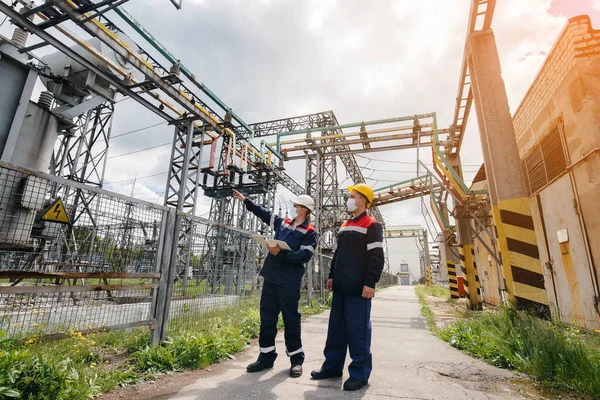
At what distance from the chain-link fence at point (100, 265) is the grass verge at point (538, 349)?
362 centimetres

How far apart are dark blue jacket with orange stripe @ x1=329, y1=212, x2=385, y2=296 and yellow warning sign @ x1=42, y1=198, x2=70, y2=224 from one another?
2.91m

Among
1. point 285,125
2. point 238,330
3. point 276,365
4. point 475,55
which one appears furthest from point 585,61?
point 285,125

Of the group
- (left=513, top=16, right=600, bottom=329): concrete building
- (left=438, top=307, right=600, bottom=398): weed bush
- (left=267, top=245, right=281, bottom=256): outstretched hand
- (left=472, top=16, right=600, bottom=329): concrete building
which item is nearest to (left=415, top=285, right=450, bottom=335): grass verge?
(left=438, top=307, right=600, bottom=398): weed bush

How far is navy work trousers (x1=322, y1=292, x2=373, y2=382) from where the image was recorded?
2.64 meters

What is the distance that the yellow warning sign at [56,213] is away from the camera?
2.95m

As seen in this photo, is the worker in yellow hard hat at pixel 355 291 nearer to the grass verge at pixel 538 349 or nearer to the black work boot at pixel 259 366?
the black work boot at pixel 259 366

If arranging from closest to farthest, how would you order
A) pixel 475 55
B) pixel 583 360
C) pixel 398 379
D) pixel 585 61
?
pixel 583 360, pixel 398 379, pixel 585 61, pixel 475 55

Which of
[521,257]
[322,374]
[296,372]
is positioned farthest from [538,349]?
[296,372]

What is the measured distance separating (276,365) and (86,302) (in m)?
2.20

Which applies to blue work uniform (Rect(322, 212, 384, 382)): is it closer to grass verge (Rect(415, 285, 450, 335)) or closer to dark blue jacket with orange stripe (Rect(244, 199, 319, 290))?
dark blue jacket with orange stripe (Rect(244, 199, 319, 290))

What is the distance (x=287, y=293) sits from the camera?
312 centimetres

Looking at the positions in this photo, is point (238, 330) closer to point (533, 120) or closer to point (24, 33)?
point (533, 120)

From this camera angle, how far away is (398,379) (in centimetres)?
283

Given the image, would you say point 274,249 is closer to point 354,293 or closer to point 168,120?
point 354,293
